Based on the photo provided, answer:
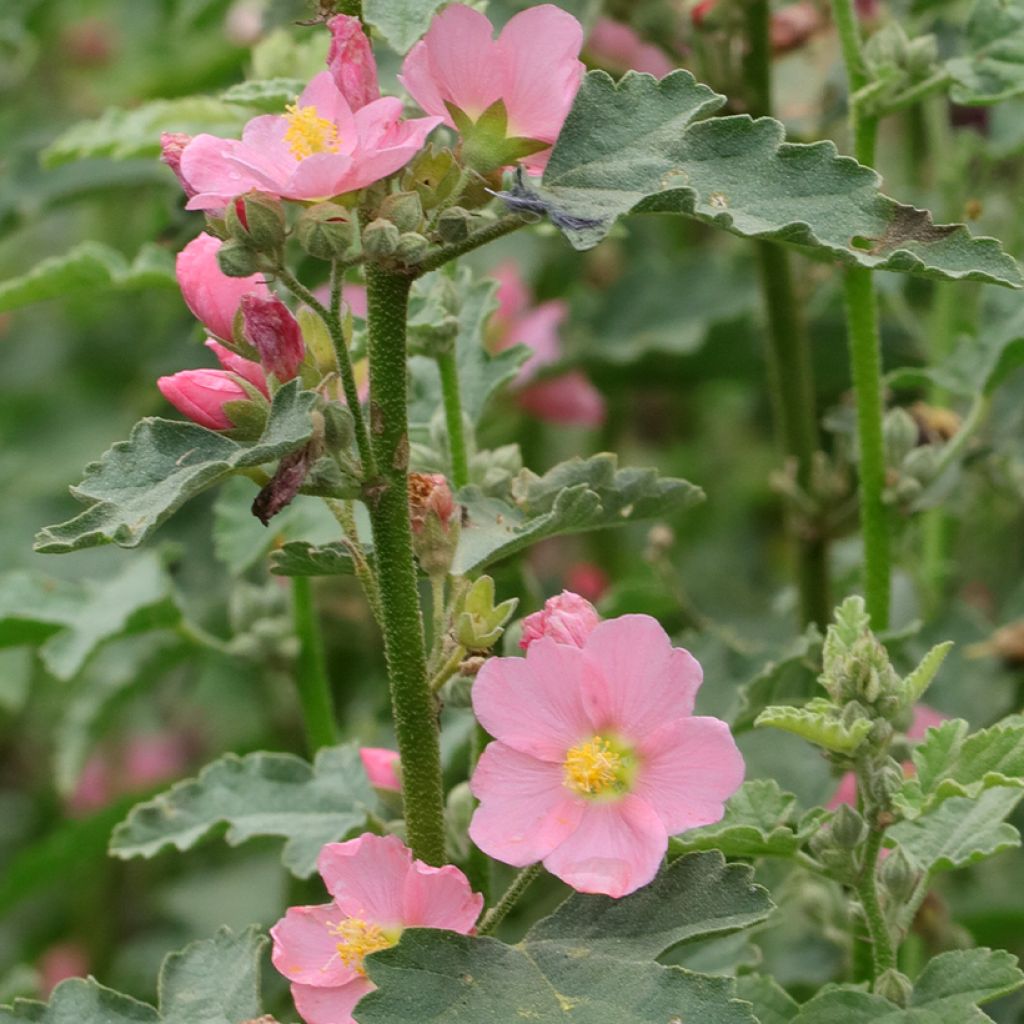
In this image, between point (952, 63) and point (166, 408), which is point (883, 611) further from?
point (166, 408)

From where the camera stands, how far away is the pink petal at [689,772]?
32.2 inches

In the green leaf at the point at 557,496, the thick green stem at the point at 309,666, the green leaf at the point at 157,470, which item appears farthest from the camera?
the thick green stem at the point at 309,666

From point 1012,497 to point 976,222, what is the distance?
0.87 feet

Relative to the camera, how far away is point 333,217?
2.57 ft

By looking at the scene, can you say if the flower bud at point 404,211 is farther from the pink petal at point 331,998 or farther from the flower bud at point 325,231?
the pink petal at point 331,998

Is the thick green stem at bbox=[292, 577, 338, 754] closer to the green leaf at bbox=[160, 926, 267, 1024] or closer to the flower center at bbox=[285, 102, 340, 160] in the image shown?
the green leaf at bbox=[160, 926, 267, 1024]

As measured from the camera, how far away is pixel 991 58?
1.17 m

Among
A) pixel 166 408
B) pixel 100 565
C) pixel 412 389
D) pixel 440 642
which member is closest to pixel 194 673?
pixel 100 565

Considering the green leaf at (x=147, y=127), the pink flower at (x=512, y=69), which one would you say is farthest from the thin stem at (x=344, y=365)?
the green leaf at (x=147, y=127)

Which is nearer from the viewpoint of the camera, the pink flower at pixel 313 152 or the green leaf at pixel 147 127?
the pink flower at pixel 313 152

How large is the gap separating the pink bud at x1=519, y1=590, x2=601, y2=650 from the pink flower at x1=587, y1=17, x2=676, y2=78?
968 millimetres

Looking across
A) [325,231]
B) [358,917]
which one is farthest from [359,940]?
[325,231]

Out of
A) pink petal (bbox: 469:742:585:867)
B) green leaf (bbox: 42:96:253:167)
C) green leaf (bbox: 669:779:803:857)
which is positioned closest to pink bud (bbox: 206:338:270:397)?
pink petal (bbox: 469:742:585:867)

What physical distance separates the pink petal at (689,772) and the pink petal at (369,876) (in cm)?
13
